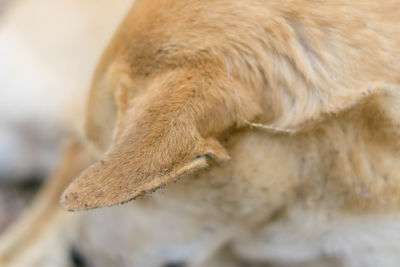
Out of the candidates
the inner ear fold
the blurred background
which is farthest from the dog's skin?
the blurred background

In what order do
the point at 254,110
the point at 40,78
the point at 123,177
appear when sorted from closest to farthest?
the point at 123,177, the point at 254,110, the point at 40,78

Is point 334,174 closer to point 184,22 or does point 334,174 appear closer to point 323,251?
point 323,251

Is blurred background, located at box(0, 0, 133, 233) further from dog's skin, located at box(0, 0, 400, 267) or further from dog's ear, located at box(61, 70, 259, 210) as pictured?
dog's ear, located at box(61, 70, 259, 210)

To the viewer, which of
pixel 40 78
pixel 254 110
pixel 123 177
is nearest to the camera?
pixel 123 177

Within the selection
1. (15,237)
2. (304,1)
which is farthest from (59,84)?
(304,1)

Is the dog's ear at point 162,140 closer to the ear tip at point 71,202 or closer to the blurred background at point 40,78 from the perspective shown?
the ear tip at point 71,202

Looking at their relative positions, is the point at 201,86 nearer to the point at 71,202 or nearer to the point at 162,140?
the point at 162,140

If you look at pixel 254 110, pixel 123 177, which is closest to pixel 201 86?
pixel 254 110

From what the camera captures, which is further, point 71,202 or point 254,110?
point 254,110
